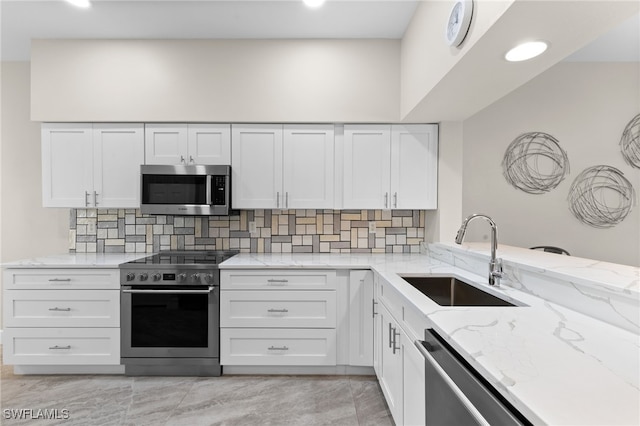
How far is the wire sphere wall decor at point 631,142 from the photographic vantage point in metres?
3.41

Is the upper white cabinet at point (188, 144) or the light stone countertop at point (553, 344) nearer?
the light stone countertop at point (553, 344)

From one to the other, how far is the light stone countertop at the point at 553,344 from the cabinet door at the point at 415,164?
962 mm

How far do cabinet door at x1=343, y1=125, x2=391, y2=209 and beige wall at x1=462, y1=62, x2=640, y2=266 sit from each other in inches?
41.3

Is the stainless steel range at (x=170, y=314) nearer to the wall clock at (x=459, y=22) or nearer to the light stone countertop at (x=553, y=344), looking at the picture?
the light stone countertop at (x=553, y=344)

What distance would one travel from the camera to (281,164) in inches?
115

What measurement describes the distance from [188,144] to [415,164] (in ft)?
6.41

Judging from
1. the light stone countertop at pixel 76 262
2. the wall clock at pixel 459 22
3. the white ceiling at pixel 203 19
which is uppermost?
the white ceiling at pixel 203 19

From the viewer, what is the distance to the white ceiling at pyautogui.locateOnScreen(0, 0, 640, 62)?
2.41 meters

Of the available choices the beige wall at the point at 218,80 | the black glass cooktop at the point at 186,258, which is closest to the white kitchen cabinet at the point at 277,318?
the black glass cooktop at the point at 186,258

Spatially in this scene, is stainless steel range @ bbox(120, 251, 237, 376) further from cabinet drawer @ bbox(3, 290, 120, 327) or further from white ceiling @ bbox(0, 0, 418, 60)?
white ceiling @ bbox(0, 0, 418, 60)

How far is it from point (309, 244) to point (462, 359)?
2278 millimetres

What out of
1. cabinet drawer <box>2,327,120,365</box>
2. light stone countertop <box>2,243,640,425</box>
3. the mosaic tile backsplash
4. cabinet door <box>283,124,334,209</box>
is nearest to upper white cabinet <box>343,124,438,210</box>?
cabinet door <box>283,124,334,209</box>

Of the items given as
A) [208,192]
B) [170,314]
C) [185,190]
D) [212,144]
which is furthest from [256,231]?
[170,314]

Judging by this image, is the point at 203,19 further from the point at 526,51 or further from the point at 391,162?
the point at 526,51
